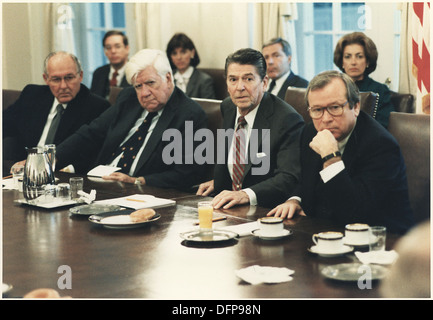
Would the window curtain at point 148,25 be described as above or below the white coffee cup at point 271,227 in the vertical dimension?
above

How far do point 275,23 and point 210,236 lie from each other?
361 centimetres

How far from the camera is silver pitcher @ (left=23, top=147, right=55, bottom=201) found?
109 inches

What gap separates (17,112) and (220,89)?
189 cm

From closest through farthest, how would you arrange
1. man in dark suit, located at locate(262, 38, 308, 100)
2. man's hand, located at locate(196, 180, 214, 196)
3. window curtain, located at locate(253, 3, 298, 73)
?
man's hand, located at locate(196, 180, 214, 196), man in dark suit, located at locate(262, 38, 308, 100), window curtain, located at locate(253, 3, 298, 73)

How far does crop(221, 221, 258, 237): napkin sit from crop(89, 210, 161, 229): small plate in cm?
29

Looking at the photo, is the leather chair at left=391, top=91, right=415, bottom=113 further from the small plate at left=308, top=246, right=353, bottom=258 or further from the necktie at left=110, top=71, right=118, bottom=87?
the necktie at left=110, top=71, right=118, bottom=87

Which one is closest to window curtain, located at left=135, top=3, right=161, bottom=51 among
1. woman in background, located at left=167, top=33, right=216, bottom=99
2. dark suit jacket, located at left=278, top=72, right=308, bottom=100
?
woman in background, located at left=167, top=33, right=216, bottom=99

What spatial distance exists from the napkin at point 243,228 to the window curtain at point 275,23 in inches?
133

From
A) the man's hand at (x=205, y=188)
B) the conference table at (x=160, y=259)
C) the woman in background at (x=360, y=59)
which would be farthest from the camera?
the woman in background at (x=360, y=59)

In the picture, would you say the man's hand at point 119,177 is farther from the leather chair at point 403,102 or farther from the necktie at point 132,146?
the leather chair at point 403,102

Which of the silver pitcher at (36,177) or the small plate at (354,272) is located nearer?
the small plate at (354,272)

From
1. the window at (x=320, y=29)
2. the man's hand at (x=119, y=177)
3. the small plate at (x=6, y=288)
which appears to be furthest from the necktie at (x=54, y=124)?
the small plate at (x=6, y=288)

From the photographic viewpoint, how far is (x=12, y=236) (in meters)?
2.29

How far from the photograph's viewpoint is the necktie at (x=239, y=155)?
10.8ft
